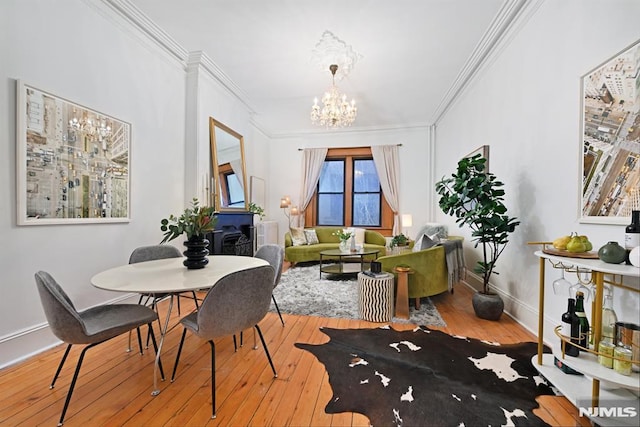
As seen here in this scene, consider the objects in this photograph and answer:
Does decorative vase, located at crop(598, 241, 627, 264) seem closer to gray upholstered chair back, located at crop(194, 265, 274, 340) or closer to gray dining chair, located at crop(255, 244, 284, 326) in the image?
gray upholstered chair back, located at crop(194, 265, 274, 340)

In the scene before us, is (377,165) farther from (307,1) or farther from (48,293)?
(48,293)

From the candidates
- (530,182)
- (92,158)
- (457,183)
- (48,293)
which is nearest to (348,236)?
(457,183)

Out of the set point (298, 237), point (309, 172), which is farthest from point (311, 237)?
point (309, 172)

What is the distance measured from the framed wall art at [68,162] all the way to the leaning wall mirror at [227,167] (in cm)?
131

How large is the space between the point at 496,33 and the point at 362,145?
368 centimetres

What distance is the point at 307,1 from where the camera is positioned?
2584mm

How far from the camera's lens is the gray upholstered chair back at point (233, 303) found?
5.01ft

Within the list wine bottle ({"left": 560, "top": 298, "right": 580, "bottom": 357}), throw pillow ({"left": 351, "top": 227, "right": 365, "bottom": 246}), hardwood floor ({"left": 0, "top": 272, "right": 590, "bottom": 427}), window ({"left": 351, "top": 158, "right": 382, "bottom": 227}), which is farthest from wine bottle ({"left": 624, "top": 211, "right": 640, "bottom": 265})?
window ({"left": 351, "top": 158, "right": 382, "bottom": 227})

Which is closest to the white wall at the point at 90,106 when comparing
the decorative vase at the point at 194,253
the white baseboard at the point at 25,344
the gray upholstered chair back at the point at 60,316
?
the white baseboard at the point at 25,344

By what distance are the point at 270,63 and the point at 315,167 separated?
3.16 metres

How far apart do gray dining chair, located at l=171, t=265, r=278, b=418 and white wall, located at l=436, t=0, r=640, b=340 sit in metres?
2.22

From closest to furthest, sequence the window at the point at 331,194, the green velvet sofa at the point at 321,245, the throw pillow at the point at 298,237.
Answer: the green velvet sofa at the point at 321,245, the throw pillow at the point at 298,237, the window at the point at 331,194

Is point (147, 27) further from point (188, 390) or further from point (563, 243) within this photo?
point (563, 243)

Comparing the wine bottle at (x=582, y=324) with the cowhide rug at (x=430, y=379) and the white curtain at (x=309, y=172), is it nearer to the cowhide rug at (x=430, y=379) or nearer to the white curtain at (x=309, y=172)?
the cowhide rug at (x=430, y=379)
